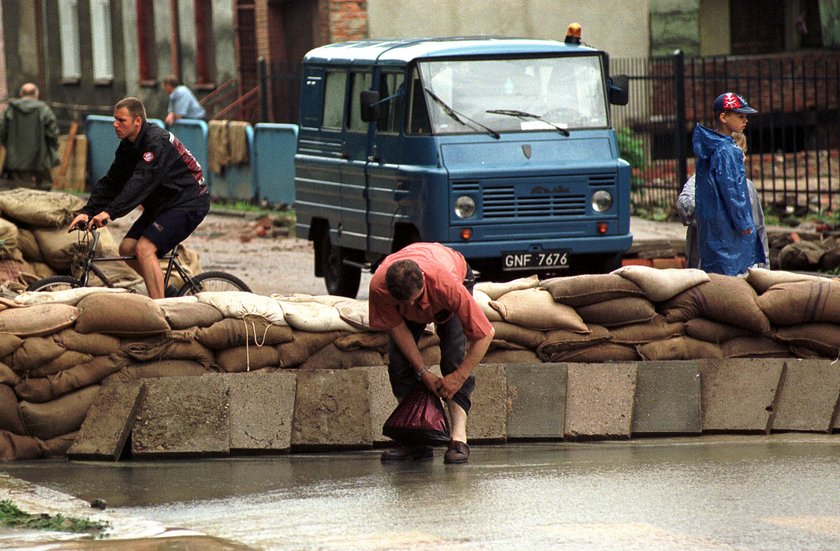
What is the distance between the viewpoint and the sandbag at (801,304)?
9.29 meters

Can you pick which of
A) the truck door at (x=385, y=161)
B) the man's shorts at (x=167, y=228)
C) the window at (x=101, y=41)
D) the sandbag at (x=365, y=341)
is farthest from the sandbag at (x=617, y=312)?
the window at (x=101, y=41)

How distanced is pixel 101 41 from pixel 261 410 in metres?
29.1

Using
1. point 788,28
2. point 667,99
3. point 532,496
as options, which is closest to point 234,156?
point 667,99

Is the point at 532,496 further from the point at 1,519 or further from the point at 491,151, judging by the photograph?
the point at 491,151

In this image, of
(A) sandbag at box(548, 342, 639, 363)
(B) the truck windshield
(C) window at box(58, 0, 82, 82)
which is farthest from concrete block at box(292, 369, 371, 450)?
(C) window at box(58, 0, 82, 82)

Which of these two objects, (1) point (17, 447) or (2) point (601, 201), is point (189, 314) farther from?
(2) point (601, 201)

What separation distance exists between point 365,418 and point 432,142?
14.4 ft

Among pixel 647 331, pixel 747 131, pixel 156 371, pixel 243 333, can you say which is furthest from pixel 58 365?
pixel 747 131

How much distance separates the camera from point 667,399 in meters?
9.07

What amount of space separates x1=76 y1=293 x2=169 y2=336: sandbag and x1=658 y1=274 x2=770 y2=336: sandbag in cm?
290

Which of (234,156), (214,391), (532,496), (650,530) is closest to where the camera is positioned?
(650,530)

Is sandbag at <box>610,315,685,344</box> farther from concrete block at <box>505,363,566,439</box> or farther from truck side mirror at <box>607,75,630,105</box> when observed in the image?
truck side mirror at <box>607,75,630,105</box>

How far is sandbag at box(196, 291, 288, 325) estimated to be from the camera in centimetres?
902

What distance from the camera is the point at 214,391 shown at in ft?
28.5
